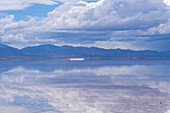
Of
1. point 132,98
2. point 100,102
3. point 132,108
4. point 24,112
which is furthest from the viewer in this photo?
point 132,98

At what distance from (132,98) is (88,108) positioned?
6157mm

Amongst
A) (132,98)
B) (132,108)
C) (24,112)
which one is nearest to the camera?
(24,112)

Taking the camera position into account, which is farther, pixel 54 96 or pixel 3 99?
pixel 54 96

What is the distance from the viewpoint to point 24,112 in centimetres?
1884

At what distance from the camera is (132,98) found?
24547 mm

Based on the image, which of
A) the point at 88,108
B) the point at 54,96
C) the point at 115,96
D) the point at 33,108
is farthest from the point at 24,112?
the point at 115,96

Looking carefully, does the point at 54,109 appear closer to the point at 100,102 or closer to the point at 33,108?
the point at 33,108

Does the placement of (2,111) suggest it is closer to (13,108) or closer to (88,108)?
(13,108)

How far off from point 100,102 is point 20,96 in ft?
28.1

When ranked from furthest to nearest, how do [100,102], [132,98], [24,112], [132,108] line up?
[132,98]
[100,102]
[132,108]
[24,112]

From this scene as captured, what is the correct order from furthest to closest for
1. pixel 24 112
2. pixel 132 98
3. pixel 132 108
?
pixel 132 98
pixel 132 108
pixel 24 112

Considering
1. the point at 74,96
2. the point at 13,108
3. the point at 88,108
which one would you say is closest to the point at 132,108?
the point at 88,108

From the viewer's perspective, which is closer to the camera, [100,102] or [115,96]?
[100,102]

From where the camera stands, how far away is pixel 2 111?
19.1 metres
